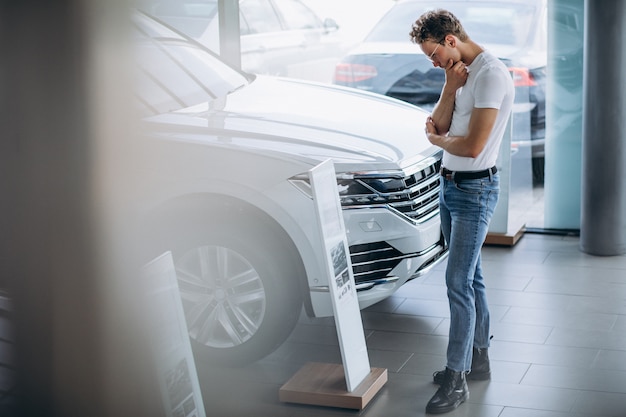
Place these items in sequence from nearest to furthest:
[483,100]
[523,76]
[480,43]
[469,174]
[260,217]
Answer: [483,100] < [469,174] < [260,217] < [523,76] < [480,43]

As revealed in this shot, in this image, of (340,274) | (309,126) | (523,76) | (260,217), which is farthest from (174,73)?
(523,76)

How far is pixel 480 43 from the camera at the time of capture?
258 inches

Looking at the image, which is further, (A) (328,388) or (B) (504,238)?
(B) (504,238)

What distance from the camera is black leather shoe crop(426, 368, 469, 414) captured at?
352 cm

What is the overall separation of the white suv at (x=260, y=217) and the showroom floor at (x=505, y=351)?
0.31 meters

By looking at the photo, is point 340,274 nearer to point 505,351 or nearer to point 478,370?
point 478,370

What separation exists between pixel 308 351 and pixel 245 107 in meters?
1.30

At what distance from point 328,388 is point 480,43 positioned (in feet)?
12.2

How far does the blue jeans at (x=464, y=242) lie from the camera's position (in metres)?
3.46

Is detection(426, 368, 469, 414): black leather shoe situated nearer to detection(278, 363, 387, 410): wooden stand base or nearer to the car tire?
detection(278, 363, 387, 410): wooden stand base

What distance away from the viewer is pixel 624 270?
5520 mm

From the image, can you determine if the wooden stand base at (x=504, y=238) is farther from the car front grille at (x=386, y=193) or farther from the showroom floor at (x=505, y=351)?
the car front grille at (x=386, y=193)

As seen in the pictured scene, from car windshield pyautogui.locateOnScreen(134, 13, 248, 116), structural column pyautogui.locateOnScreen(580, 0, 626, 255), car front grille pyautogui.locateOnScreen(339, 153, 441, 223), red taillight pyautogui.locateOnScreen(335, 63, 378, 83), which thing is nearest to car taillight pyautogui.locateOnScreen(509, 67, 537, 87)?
structural column pyautogui.locateOnScreen(580, 0, 626, 255)

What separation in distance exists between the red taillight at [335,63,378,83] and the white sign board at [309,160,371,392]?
3.36m
